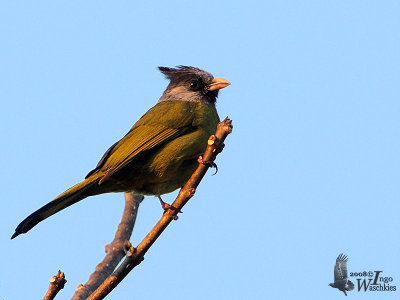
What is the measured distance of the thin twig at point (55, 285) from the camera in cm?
291

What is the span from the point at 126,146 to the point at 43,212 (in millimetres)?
1202

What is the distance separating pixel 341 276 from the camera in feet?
18.1

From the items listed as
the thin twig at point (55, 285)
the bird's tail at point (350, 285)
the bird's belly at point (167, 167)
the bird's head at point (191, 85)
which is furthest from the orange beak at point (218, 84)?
the thin twig at point (55, 285)

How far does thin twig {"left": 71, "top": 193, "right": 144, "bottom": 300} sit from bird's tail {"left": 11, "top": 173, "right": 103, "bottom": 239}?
454 mm

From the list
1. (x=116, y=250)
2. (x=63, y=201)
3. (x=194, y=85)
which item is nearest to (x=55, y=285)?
(x=63, y=201)

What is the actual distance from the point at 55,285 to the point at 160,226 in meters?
0.85

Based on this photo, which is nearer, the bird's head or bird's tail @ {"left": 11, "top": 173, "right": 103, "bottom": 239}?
bird's tail @ {"left": 11, "top": 173, "right": 103, "bottom": 239}

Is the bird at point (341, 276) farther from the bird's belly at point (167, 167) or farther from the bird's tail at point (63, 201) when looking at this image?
the bird's tail at point (63, 201)

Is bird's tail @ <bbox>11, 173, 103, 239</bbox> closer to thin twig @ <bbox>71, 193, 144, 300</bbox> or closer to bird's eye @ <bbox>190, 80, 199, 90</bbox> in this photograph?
thin twig @ <bbox>71, 193, 144, 300</bbox>

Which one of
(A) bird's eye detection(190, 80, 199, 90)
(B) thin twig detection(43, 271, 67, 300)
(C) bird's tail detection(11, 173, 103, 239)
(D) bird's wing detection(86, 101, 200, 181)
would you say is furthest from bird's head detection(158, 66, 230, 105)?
(B) thin twig detection(43, 271, 67, 300)

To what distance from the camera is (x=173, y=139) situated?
533 cm

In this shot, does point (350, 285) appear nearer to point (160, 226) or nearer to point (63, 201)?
point (160, 226)

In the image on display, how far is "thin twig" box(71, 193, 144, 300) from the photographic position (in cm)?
413

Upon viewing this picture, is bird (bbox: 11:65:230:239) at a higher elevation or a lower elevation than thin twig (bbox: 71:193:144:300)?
higher
